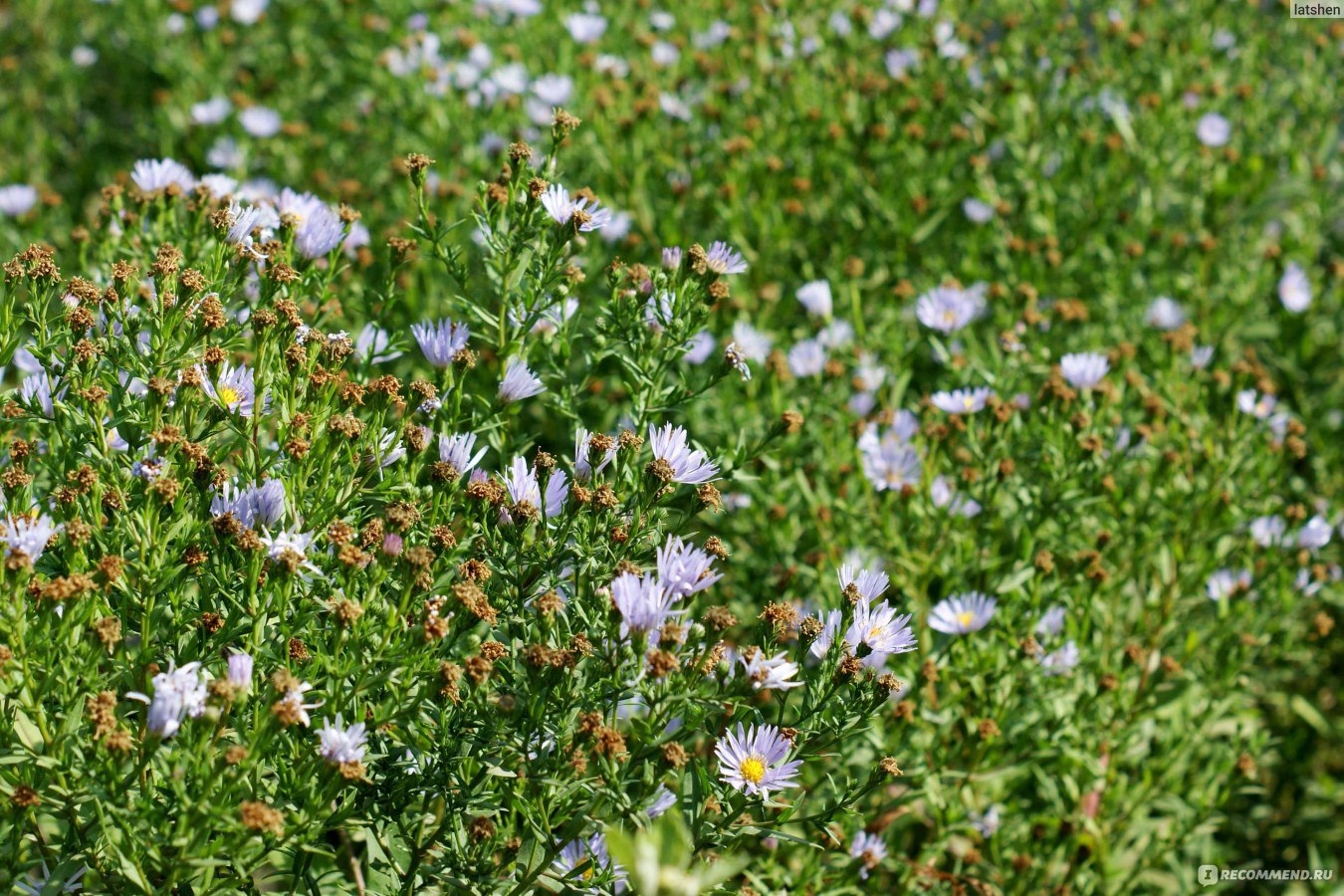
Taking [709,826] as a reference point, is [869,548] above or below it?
above

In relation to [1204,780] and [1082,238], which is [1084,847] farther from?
[1082,238]

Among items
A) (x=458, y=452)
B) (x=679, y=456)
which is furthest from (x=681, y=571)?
(x=458, y=452)

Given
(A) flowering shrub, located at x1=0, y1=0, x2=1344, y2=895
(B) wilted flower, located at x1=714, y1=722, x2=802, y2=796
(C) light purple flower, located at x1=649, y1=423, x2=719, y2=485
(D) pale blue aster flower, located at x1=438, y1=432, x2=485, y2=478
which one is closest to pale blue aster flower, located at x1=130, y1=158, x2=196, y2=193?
(A) flowering shrub, located at x1=0, y1=0, x2=1344, y2=895

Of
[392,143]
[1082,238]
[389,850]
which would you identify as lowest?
[389,850]

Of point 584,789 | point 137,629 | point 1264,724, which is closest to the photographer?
point 584,789

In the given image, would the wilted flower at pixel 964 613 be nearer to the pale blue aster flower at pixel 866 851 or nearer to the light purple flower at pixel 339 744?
the pale blue aster flower at pixel 866 851

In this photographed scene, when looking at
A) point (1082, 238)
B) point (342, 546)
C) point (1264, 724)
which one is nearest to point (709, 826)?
point (342, 546)

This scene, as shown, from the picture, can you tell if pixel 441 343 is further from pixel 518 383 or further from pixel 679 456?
→ pixel 679 456
